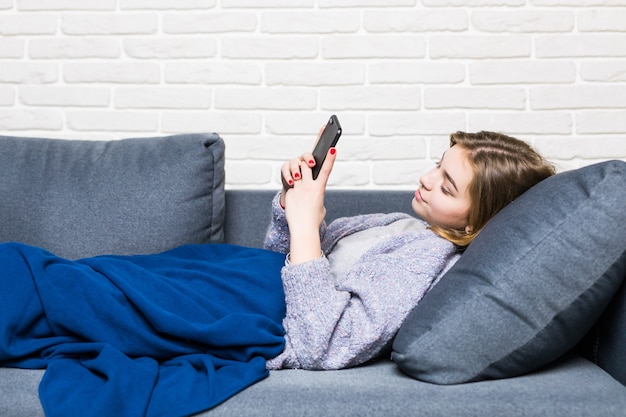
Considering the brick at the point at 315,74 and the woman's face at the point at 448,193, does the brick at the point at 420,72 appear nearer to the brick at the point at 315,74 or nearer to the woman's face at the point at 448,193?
the brick at the point at 315,74

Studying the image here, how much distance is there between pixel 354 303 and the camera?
1273 millimetres

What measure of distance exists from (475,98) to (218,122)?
83cm

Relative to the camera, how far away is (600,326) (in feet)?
4.14

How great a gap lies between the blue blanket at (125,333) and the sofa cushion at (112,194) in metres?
0.39

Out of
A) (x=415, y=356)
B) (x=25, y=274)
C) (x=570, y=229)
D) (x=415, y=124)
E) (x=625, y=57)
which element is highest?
(x=625, y=57)

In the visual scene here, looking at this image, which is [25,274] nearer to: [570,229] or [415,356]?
[415,356]

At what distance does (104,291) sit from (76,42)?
1.23 meters

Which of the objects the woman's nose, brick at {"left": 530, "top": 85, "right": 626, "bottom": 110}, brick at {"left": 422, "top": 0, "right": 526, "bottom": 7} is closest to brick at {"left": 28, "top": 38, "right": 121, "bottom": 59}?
brick at {"left": 422, "top": 0, "right": 526, "bottom": 7}

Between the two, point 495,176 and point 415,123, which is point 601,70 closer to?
point 415,123

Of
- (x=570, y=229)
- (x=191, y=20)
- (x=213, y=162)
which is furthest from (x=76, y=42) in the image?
(x=570, y=229)

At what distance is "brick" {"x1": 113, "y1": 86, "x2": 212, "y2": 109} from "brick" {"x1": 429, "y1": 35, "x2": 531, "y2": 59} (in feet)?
2.46

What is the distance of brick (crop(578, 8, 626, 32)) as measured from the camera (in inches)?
81.0

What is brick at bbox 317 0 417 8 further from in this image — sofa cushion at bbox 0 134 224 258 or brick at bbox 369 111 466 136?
sofa cushion at bbox 0 134 224 258

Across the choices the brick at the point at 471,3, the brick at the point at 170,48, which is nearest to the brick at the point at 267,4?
the brick at the point at 170,48
